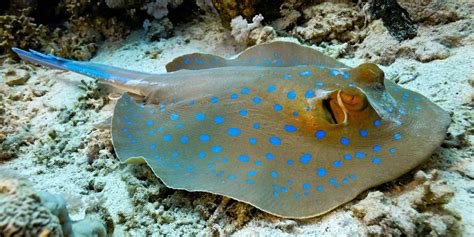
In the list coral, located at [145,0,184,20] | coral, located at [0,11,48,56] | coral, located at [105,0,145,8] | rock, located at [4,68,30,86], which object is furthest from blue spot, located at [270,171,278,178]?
coral, located at [0,11,48,56]

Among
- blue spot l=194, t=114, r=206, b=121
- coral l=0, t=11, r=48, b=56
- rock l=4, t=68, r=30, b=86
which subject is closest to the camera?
blue spot l=194, t=114, r=206, b=121

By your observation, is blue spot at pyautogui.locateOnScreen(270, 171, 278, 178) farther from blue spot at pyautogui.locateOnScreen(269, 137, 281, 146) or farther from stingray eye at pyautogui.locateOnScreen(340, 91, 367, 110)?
stingray eye at pyautogui.locateOnScreen(340, 91, 367, 110)

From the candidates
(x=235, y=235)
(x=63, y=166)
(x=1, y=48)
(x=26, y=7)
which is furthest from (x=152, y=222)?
(x=26, y=7)

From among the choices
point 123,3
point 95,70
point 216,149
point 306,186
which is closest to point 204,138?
point 216,149

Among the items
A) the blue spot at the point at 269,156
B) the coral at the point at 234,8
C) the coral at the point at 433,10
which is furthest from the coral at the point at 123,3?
the blue spot at the point at 269,156

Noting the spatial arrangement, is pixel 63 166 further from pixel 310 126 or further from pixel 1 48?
pixel 1 48

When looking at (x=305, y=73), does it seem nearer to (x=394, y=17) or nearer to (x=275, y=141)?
(x=275, y=141)

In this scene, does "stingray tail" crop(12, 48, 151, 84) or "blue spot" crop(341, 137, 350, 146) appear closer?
"blue spot" crop(341, 137, 350, 146)
